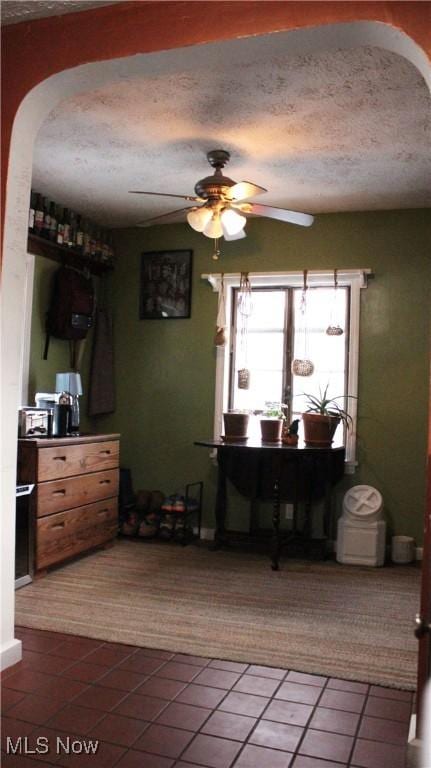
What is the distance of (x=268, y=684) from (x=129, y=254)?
3.94 m

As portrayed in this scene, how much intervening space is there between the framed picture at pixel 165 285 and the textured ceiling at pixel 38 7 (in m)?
2.98

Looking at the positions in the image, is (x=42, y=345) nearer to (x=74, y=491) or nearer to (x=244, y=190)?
(x=74, y=491)

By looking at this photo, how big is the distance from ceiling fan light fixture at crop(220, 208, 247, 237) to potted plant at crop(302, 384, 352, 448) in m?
1.54

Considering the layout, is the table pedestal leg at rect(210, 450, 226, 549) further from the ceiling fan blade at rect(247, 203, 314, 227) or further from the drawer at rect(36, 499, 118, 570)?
the ceiling fan blade at rect(247, 203, 314, 227)

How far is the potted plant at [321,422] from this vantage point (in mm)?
4590

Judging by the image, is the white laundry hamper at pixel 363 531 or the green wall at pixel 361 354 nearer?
the white laundry hamper at pixel 363 531

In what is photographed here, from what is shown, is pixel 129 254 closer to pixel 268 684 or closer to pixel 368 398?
pixel 368 398

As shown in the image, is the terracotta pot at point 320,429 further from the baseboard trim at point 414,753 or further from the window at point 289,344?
the baseboard trim at point 414,753

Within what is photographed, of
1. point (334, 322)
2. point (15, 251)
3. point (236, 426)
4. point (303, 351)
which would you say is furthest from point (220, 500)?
point (15, 251)

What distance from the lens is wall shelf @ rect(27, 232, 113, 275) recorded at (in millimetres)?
4629

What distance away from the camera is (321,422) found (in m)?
4.59

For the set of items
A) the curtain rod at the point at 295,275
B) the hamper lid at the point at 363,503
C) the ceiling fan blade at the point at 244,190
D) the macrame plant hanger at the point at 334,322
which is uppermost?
the ceiling fan blade at the point at 244,190

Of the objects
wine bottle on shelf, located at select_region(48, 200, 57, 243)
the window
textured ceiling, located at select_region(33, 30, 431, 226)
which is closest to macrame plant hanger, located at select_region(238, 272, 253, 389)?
the window

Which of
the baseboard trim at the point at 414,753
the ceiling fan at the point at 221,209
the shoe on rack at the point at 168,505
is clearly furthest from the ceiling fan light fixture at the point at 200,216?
the baseboard trim at the point at 414,753
